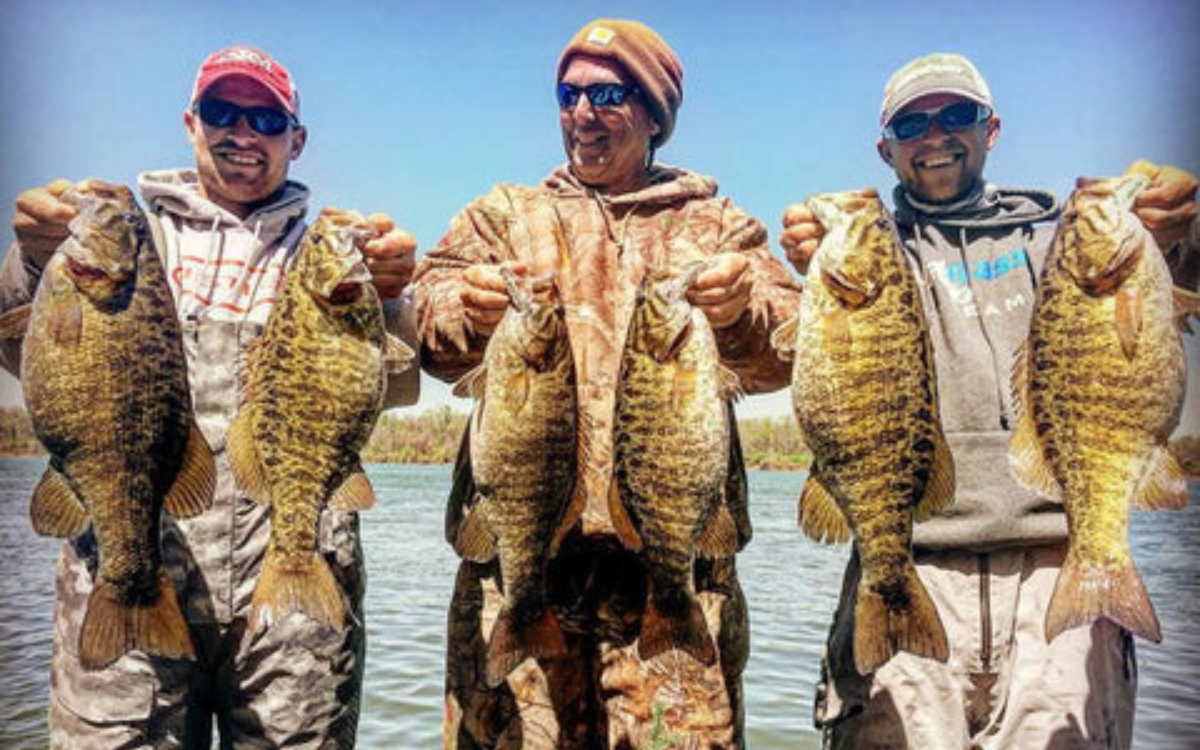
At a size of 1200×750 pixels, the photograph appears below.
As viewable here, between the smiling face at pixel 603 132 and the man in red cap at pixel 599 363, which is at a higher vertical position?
the smiling face at pixel 603 132

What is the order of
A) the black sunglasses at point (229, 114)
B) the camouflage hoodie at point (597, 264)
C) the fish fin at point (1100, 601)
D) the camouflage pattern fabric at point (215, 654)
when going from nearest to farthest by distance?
the fish fin at point (1100, 601) < the camouflage pattern fabric at point (215, 654) < the camouflage hoodie at point (597, 264) < the black sunglasses at point (229, 114)

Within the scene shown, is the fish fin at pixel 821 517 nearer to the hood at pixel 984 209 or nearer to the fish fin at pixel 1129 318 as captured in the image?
the fish fin at pixel 1129 318

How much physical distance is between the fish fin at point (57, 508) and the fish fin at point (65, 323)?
468mm

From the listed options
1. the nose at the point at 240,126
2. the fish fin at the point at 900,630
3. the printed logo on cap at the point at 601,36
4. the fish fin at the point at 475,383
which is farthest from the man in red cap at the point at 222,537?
the fish fin at the point at 900,630

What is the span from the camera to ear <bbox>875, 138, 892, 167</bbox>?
4.61 metres

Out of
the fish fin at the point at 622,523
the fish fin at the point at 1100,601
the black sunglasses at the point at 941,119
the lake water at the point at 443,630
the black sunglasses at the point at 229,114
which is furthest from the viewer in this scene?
the lake water at the point at 443,630

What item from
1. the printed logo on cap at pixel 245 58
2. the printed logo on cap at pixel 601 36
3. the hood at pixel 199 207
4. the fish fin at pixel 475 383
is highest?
the printed logo on cap at pixel 601 36

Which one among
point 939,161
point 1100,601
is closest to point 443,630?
point 939,161

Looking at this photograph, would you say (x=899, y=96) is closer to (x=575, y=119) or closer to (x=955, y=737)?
(x=575, y=119)

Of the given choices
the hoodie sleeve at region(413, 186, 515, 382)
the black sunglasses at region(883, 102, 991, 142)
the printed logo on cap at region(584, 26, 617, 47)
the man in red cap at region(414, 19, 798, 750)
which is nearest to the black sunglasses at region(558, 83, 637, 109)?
the man in red cap at region(414, 19, 798, 750)

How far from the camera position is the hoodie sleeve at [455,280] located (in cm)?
407

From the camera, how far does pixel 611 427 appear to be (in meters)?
3.92

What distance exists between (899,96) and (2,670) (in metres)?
10.3

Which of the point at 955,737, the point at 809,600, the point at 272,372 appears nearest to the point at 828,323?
the point at 955,737
